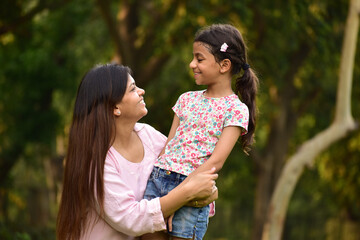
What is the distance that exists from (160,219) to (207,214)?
1.05 feet

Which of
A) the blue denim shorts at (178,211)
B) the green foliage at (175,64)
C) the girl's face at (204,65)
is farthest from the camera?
the green foliage at (175,64)

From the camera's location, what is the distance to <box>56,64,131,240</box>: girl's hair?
3.01 metres

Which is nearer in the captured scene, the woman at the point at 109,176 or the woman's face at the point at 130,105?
the woman at the point at 109,176

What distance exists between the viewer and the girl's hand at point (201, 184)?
2.98m

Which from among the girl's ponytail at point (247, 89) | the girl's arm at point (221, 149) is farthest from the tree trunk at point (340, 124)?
the girl's arm at point (221, 149)

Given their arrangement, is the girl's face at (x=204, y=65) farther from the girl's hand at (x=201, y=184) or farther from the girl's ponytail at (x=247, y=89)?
the girl's hand at (x=201, y=184)

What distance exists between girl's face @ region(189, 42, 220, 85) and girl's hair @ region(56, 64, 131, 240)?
0.38 metres

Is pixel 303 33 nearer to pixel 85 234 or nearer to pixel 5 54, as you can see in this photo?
pixel 5 54

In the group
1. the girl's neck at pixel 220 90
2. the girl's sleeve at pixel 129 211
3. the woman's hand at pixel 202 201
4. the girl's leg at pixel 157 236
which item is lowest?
the girl's leg at pixel 157 236

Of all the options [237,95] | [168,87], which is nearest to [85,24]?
[168,87]

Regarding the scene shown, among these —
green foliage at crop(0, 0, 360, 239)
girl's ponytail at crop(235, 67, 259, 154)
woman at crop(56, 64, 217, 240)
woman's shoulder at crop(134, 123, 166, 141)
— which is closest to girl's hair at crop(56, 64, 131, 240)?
woman at crop(56, 64, 217, 240)

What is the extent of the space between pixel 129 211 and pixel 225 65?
3.02ft

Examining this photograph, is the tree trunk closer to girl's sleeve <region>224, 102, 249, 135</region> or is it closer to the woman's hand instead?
girl's sleeve <region>224, 102, 249, 135</region>

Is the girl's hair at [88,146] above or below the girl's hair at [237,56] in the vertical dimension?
below
